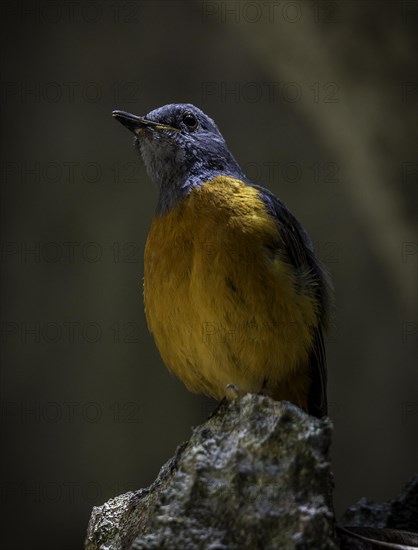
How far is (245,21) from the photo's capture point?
13.7ft

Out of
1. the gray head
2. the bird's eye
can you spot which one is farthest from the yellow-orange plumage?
the bird's eye

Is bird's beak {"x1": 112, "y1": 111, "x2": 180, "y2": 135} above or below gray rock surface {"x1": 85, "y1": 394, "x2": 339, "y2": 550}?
above

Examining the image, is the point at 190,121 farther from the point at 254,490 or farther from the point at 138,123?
the point at 254,490

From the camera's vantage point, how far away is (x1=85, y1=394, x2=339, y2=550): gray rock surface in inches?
63.3

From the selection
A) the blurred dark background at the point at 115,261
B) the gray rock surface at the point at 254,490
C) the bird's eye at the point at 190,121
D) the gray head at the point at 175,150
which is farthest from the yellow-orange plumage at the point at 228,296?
the blurred dark background at the point at 115,261

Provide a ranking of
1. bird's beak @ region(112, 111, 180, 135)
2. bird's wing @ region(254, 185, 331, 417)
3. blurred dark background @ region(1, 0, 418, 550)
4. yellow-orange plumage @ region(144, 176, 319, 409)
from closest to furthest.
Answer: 1. yellow-orange plumage @ region(144, 176, 319, 409)
2. bird's wing @ region(254, 185, 331, 417)
3. bird's beak @ region(112, 111, 180, 135)
4. blurred dark background @ region(1, 0, 418, 550)

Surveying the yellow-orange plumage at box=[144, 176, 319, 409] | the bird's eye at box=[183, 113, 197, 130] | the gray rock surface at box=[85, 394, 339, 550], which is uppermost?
the bird's eye at box=[183, 113, 197, 130]

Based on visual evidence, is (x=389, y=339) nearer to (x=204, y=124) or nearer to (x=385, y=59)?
(x=385, y=59)

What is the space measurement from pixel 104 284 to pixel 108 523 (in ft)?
8.03

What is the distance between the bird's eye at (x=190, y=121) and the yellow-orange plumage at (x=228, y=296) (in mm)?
310

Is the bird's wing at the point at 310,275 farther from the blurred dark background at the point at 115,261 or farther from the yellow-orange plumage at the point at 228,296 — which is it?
the blurred dark background at the point at 115,261

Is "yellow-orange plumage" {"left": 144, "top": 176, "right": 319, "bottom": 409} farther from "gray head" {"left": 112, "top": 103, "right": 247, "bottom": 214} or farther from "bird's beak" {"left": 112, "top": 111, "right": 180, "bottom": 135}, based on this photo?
Answer: "bird's beak" {"left": 112, "top": 111, "right": 180, "bottom": 135}

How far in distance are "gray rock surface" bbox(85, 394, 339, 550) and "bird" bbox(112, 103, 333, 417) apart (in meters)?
0.69

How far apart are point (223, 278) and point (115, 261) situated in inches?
87.7
